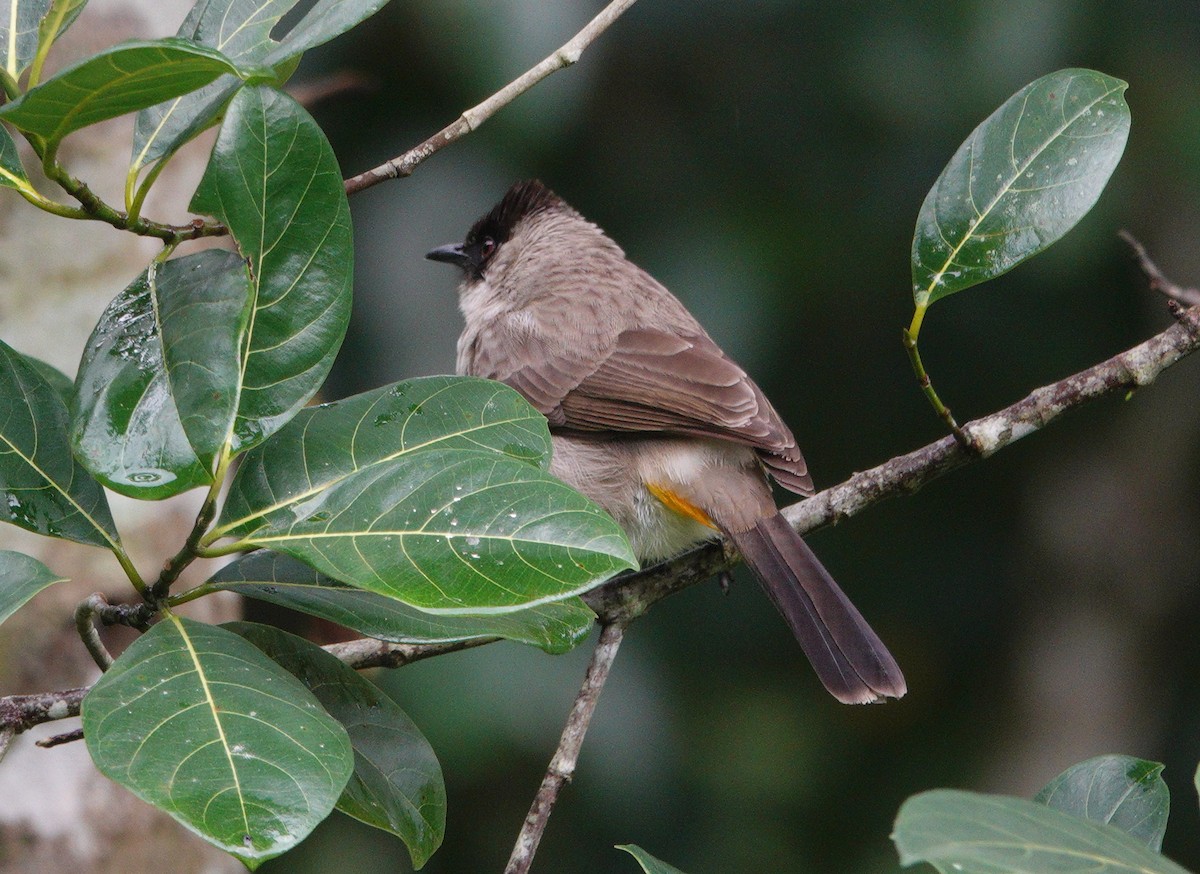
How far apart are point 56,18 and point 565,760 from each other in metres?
1.28

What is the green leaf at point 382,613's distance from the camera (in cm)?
163

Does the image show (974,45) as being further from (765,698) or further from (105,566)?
(105,566)

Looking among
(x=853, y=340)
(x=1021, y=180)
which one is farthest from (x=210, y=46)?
(x=853, y=340)

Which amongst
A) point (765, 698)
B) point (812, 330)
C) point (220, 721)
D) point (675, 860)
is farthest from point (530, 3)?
point (220, 721)

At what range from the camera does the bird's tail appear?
2588 millimetres

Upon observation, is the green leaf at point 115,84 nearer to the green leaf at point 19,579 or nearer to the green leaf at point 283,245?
the green leaf at point 283,245

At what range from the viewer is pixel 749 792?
3943 millimetres

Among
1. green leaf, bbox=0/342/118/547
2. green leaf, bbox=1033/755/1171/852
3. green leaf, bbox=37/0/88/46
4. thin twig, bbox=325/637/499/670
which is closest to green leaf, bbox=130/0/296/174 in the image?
green leaf, bbox=37/0/88/46

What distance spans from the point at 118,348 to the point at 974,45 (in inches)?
129

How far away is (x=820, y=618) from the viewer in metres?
2.66

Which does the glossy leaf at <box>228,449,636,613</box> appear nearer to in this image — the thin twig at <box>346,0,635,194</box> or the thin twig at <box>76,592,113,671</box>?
the thin twig at <box>76,592,113,671</box>

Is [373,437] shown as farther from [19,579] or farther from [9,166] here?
[9,166]

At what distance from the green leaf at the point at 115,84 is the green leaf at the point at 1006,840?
0.98m

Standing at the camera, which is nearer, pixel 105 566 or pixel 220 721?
pixel 220 721
